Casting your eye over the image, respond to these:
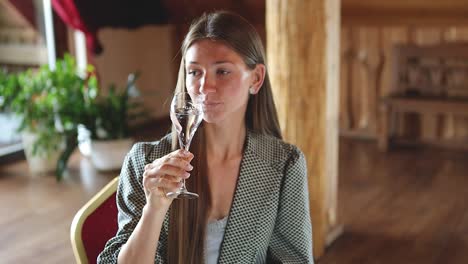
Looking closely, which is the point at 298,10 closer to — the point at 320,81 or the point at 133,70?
the point at 320,81

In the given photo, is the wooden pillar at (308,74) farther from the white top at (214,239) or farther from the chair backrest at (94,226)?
the white top at (214,239)

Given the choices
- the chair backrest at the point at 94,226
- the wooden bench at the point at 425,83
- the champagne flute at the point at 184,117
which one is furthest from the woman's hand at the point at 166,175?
the wooden bench at the point at 425,83

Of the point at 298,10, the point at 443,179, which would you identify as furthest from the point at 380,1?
the point at 298,10

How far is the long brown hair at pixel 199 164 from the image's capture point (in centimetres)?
137

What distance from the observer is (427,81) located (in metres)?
4.92

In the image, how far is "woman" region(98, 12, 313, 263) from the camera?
1365 mm

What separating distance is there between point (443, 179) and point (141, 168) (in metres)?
3.16

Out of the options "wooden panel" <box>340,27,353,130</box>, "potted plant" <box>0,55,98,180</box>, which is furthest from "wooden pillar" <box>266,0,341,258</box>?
"wooden panel" <box>340,27,353,130</box>

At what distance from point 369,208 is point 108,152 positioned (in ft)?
6.09

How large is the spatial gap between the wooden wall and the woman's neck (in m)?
3.68

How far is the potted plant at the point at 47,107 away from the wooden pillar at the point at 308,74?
1931mm

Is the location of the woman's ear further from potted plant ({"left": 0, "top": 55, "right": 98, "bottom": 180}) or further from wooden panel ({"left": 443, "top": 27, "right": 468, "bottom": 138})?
wooden panel ({"left": 443, "top": 27, "right": 468, "bottom": 138})

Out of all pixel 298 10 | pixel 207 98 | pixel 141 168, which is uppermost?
pixel 298 10

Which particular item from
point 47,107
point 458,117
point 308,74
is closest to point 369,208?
point 308,74
